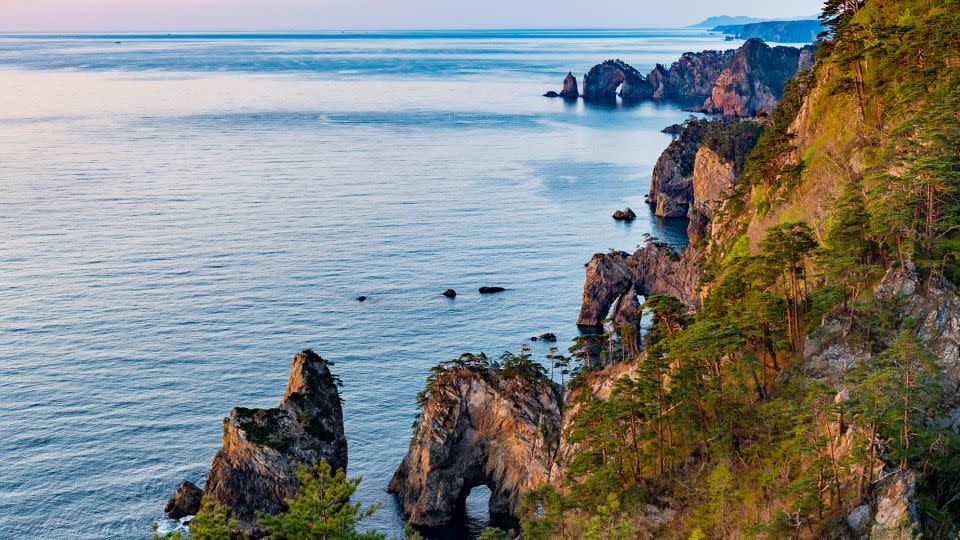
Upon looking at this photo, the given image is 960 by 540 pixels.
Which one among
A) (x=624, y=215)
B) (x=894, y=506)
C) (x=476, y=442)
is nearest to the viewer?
(x=894, y=506)

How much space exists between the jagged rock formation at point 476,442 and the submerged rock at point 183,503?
710 inches

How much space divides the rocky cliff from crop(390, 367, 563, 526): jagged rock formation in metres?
8.63

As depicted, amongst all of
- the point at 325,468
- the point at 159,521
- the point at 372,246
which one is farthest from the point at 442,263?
the point at 325,468

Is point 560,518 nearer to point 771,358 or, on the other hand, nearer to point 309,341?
point 771,358

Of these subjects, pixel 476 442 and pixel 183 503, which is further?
pixel 476 442

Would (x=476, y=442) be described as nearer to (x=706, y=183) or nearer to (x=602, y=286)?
(x=602, y=286)

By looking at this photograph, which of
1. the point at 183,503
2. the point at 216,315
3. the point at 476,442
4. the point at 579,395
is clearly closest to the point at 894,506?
the point at 579,395

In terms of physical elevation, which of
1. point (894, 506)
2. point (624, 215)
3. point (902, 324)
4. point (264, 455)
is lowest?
point (624, 215)

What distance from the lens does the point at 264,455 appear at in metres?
82.8

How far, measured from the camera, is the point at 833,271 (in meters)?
60.9

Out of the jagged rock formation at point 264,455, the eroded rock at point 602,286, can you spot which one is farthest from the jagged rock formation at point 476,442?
the eroded rock at point 602,286

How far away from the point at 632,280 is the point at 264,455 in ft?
228

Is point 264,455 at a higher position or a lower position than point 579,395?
lower

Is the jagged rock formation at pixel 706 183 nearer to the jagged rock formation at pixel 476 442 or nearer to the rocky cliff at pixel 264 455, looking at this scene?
the jagged rock formation at pixel 476 442
